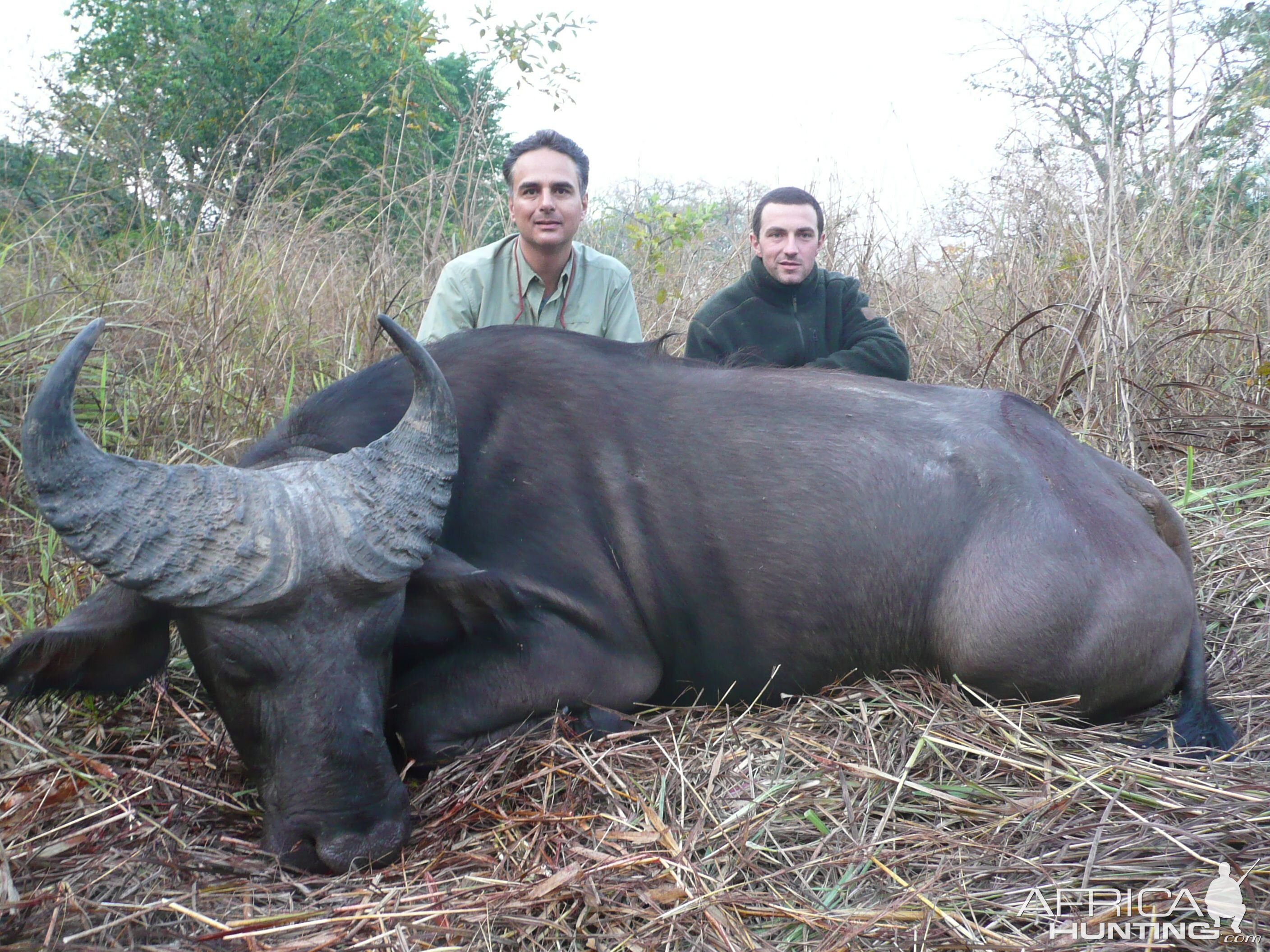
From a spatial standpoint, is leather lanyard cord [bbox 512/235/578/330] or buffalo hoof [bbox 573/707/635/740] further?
leather lanyard cord [bbox 512/235/578/330]

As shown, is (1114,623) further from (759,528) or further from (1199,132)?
(1199,132)

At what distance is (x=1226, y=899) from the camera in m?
1.83

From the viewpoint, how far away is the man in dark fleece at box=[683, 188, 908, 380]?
495 cm

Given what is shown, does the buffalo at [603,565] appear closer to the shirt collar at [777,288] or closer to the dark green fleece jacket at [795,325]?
the dark green fleece jacket at [795,325]

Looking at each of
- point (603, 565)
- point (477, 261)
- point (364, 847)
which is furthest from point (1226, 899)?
point (477, 261)

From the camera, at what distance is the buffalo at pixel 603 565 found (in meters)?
2.11

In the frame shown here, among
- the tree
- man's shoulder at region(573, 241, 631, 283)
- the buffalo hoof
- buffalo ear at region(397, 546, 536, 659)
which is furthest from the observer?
the tree

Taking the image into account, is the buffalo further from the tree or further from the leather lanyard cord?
the tree

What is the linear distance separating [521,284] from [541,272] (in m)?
0.12

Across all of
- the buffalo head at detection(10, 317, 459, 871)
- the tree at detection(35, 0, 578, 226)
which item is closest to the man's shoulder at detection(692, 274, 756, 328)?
the tree at detection(35, 0, 578, 226)

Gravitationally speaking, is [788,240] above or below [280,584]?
above

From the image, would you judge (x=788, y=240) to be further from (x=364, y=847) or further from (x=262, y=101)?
(x=364, y=847)

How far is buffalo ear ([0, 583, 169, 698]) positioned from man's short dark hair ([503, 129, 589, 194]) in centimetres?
319

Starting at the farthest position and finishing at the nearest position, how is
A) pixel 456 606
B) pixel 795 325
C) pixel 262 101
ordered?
pixel 262 101
pixel 795 325
pixel 456 606
